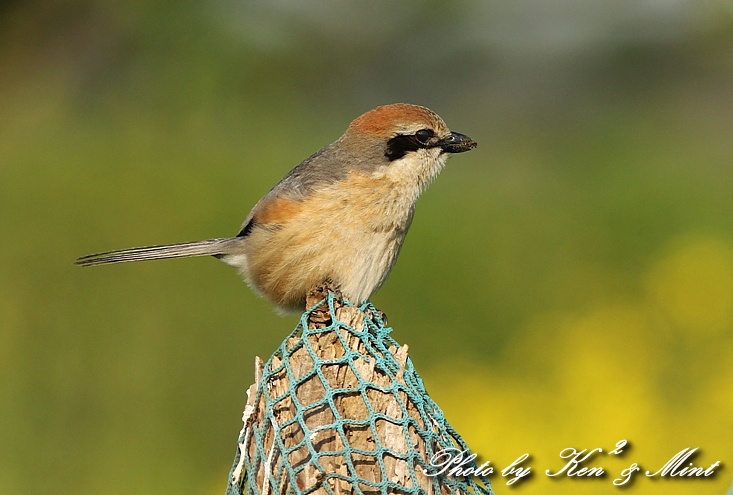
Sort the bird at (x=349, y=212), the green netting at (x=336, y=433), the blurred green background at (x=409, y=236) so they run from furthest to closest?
the blurred green background at (x=409, y=236) → the bird at (x=349, y=212) → the green netting at (x=336, y=433)

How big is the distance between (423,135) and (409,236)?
2.17m

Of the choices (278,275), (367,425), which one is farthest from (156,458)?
(367,425)

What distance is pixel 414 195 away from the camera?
2961mm

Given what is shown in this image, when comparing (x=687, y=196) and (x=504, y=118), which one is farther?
(x=504, y=118)

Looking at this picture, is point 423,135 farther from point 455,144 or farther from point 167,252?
point 167,252

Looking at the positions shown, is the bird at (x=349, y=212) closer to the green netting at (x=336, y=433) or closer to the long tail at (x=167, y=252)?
the long tail at (x=167, y=252)

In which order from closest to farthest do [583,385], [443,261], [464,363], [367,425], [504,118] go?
[367,425]
[583,385]
[464,363]
[443,261]
[504,118]

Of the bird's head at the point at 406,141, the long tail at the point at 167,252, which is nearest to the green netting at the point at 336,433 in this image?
the bird's head at the point at 406,141

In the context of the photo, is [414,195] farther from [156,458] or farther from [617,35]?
[617,35]

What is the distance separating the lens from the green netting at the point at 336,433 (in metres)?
1.83

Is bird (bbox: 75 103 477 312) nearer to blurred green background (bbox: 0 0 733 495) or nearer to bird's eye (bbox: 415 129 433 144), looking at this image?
bird's eye (bbox: 415 129 433 144)

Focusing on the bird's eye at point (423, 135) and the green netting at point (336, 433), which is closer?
the green netting at point (336, 433)

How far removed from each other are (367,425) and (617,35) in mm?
7775

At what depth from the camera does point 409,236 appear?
16.6 feet
